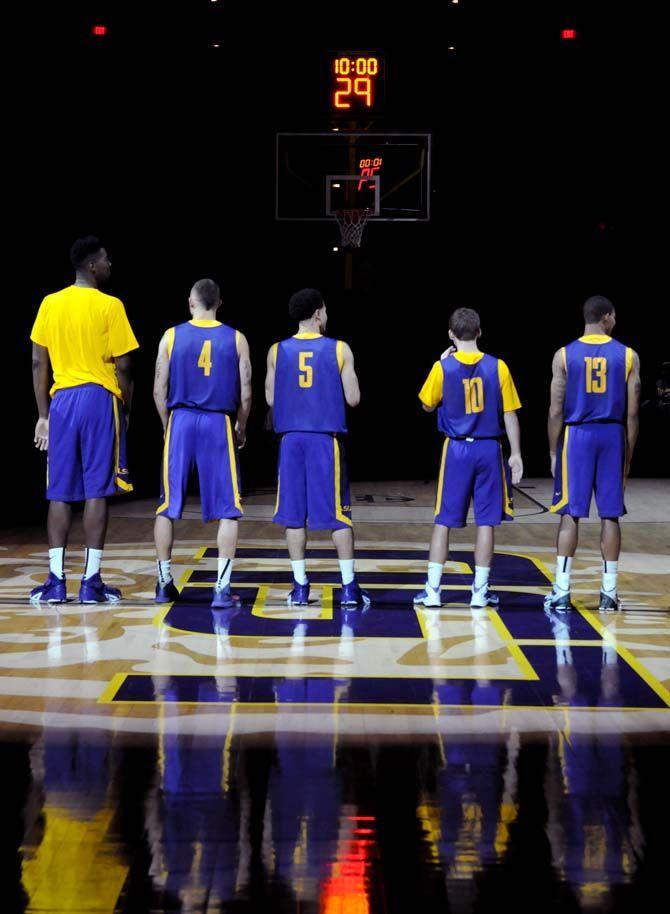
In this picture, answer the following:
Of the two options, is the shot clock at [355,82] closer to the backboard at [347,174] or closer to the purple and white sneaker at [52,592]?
the backboard at [347,174]

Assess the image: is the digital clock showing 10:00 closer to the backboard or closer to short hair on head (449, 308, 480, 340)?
the backboard

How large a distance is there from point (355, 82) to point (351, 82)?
0.04 m

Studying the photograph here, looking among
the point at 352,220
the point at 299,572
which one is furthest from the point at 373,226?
the point at 299,572

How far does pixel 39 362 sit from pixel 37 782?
3103 millimetres

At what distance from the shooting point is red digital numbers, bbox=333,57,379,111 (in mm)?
13164

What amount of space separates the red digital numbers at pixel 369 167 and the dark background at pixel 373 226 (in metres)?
1.02

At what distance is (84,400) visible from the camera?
5.92 m

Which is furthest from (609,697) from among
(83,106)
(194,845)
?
(83,106)

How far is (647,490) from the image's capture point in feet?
43.3

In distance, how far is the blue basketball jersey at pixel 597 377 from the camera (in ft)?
18.9

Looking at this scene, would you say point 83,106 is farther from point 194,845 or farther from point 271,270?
point 194,845

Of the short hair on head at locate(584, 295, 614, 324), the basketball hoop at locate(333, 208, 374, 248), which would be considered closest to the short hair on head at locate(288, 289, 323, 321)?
the short hair on head at locate(584, 295, 614, 324)

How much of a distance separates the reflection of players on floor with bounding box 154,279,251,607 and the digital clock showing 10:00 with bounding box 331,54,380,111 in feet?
25.8

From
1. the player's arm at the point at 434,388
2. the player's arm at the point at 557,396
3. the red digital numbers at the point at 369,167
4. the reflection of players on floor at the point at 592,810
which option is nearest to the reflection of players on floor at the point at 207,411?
the player's arm at the point at 434,388
